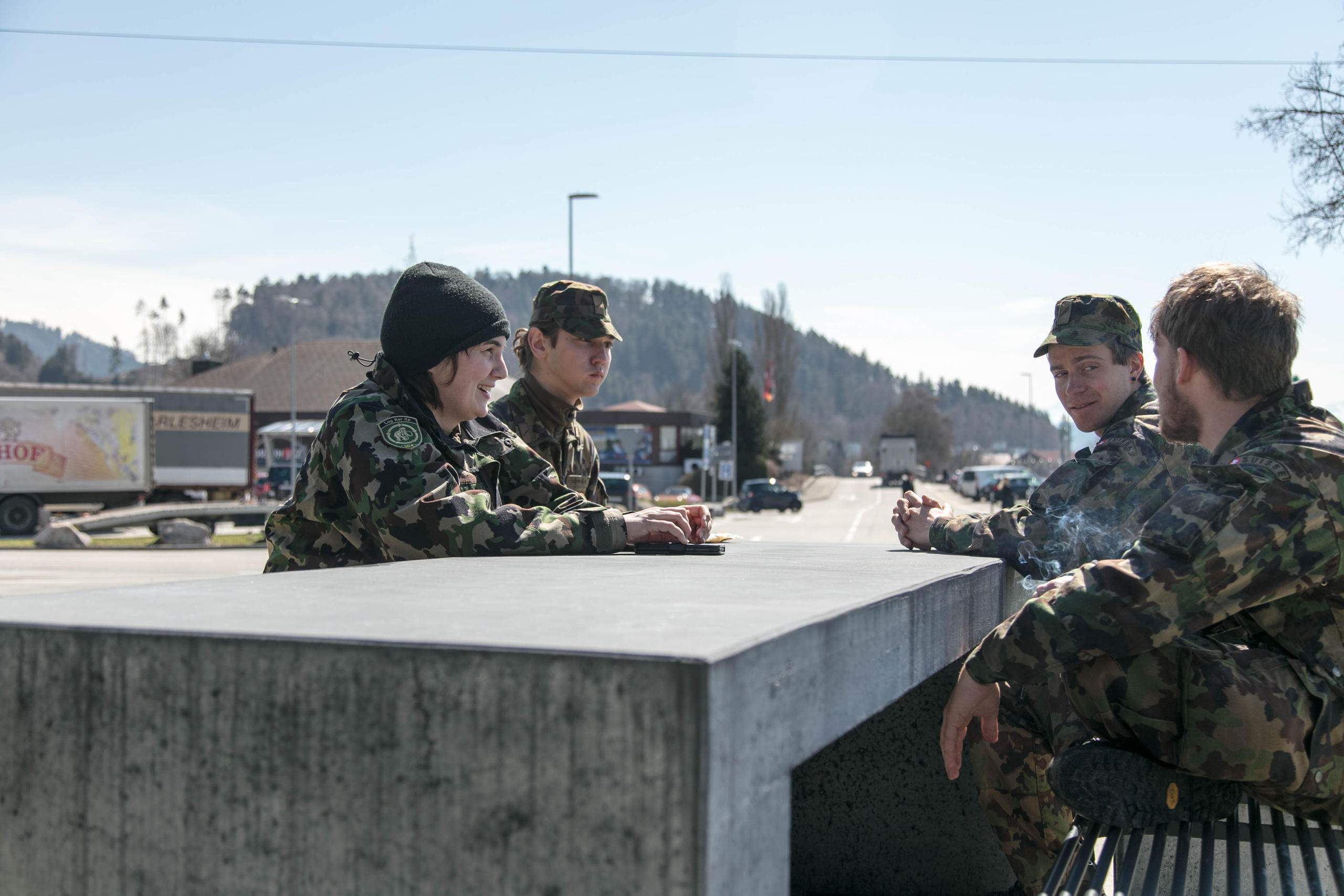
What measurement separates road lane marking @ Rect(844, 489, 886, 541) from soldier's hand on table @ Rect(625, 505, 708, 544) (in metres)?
21.9

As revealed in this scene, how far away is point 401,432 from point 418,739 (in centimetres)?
146

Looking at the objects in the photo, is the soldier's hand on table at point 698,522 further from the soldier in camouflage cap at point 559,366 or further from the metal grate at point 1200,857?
the metal grate at point 1200,857

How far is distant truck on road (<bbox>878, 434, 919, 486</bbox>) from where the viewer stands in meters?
68.7

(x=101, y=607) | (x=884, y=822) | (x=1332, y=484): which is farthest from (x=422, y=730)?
(x=884, y=822)

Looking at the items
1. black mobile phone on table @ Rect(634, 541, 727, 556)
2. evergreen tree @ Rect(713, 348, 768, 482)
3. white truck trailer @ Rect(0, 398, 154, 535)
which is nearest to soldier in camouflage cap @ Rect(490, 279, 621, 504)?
black mobile phone on table @ Rect(634, 541, 727, 556)

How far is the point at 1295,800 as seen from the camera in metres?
2.22

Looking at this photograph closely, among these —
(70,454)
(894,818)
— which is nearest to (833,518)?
(70,454)

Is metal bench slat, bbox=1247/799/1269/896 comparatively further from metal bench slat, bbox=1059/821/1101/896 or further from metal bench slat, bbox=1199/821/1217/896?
metal bench slat, bbox=1059/821/1101/896

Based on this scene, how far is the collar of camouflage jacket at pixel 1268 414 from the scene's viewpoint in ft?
7.41

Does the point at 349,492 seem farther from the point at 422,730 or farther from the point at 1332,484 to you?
the point at 1332,484

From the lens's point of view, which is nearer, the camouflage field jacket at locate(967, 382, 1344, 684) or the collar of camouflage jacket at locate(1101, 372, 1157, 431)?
the camouflage field jacket at locate(967, 382, 1344, 684)

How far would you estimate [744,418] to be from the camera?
6191cm

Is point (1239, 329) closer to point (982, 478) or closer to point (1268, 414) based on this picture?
point (1268, 414)

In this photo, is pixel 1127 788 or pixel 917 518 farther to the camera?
pixel 917 518
